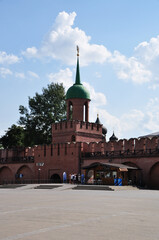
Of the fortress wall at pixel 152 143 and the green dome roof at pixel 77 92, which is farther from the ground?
the green dome roof at pixel 77 92

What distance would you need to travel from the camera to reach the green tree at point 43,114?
5525 centimetres

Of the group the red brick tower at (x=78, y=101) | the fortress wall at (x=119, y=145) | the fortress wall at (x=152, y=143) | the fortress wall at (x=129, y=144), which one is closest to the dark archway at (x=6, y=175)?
the red brick tower at (x=78, y=101)

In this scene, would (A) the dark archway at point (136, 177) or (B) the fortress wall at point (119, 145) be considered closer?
(A) the dark archway at point (136, 177)

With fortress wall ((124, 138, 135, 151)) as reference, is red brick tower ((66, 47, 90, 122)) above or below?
above

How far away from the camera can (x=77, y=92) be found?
44.2 meters

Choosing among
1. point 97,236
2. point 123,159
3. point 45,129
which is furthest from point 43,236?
point 45,129

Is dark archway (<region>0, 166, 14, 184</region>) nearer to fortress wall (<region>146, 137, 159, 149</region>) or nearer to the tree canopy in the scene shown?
the tree canopy

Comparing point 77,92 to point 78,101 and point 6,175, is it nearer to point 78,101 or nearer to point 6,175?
point 78,101

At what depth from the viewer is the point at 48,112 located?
5566cm

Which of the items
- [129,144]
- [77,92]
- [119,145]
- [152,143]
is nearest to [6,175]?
[77,92]

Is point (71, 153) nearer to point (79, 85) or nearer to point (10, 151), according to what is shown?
point (79, 85)

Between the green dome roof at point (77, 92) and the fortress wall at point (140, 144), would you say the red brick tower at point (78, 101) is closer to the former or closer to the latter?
the green dome roof at point (77, 92)

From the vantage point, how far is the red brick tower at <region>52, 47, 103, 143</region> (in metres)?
43.1

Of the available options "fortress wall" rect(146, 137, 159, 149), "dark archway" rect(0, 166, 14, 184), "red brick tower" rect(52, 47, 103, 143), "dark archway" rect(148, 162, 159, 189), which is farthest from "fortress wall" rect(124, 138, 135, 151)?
"dark archway" rect(0, 166, 14, 184)
